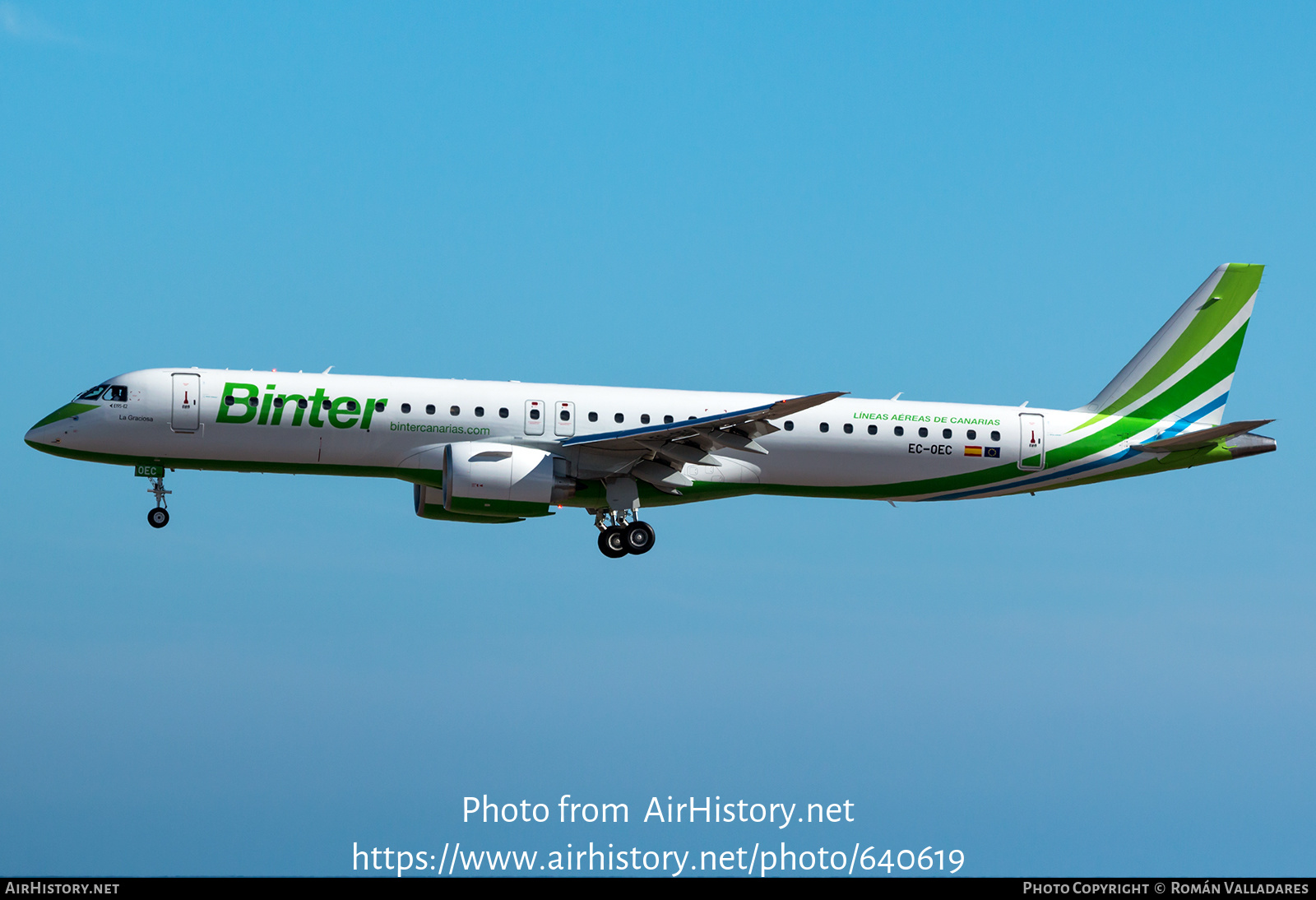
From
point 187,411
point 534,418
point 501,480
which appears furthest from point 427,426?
point 187,411

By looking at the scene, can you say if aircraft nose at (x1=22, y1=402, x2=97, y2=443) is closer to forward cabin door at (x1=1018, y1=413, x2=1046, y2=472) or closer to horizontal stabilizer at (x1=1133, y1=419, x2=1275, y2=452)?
forward cabin door at (x1=1018, y1=413, x2=1046, y2=472)

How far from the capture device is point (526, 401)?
129ft

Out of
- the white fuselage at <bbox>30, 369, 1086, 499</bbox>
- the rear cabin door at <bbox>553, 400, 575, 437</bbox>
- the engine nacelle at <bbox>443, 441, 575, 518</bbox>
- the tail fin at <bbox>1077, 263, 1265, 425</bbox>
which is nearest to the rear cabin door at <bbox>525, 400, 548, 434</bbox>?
the white fuselage at <bbox>30, 369, 1086, 499</bbox>

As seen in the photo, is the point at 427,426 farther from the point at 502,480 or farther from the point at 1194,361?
the point at 1194,361

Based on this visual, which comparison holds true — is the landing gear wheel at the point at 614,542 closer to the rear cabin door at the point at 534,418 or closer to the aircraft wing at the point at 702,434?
the aircraft wing at the point at 702,434

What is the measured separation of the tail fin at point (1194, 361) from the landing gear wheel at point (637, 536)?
1316 cm

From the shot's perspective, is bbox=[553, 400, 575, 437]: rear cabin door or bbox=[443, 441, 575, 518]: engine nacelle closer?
bbox=[443, 441, 575, 518]: engine nacelle

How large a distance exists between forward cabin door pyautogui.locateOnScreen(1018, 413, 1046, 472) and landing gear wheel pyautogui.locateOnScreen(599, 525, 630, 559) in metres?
11.0

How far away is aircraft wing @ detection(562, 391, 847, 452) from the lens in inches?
1463

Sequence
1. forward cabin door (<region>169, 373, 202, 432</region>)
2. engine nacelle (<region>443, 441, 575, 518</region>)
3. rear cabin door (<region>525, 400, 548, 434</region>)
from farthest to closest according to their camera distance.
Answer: rear cabin door (<region>525, 400, 548, 434</region>) < forward cabin door (<region>169, 373, 202, 432</region>) < engine nacelle (<region>443, 441, 575, 518</region>)

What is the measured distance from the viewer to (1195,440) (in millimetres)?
41656

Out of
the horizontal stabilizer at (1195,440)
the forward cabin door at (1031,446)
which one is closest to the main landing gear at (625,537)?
the forward cabin door at (1031,446)

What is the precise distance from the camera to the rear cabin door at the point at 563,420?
39312 millimetres
